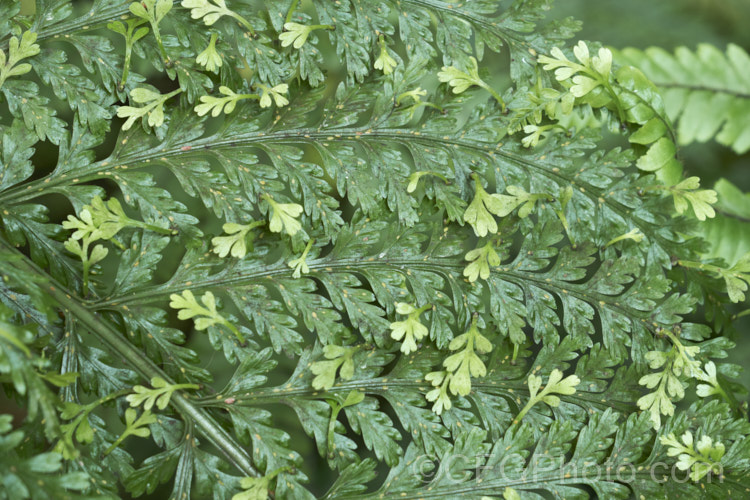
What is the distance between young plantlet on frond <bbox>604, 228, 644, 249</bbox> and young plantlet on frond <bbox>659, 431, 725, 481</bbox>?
52 cm

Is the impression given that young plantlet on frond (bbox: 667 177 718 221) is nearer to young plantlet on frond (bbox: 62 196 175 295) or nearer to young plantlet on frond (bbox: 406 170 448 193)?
young plantlet on frond (bbox: 406 170 448 193)

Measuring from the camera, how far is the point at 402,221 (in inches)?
65.3

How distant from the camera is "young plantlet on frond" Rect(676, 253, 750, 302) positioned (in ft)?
5.50

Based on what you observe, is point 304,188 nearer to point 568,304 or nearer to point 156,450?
point 568,304

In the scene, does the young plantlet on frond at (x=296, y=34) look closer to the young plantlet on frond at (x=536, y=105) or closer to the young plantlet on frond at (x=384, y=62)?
the young plantlet on frond at (x=384, y=62)

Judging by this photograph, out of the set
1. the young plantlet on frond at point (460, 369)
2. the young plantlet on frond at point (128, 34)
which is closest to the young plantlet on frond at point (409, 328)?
the young plantlet on frond at point (460, 369)

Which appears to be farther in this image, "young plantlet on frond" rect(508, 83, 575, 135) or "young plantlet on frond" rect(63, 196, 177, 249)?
"young plantlet on frond" rect(508, 83, 575, 135)

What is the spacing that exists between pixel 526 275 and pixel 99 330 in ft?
3.79

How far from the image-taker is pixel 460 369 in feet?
5.18

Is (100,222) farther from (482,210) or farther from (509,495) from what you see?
(509,495)

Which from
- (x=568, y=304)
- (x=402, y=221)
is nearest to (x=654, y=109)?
(x=568, y=304)

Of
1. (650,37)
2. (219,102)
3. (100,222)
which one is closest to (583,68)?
(219,102)

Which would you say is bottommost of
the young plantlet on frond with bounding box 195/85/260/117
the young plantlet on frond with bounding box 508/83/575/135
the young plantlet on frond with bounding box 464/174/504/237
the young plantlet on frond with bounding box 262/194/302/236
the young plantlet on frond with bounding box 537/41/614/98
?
the young plantlet on frond with bounding box 464/174/504/237

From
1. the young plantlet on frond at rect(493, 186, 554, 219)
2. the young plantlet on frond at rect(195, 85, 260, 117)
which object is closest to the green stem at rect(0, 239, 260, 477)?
the young plantlet on frond at rect(195, 85, 260, 117)
